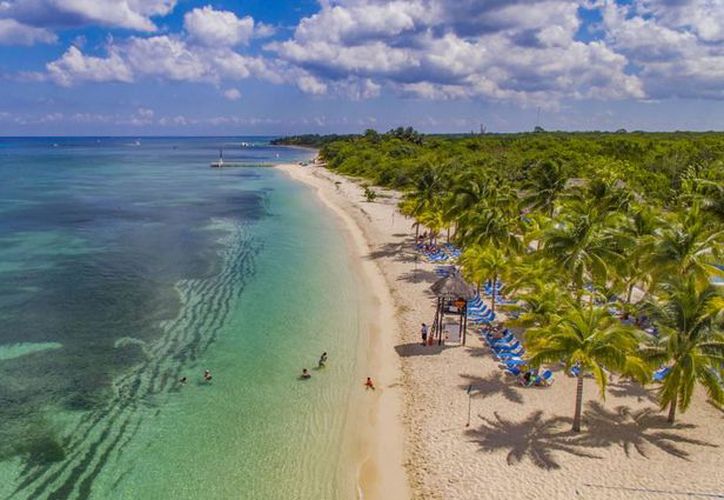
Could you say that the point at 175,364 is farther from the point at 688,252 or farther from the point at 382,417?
the point at 688,252

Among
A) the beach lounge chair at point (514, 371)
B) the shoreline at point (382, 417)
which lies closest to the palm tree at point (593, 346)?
the beach lounge chair at point (514, 371)

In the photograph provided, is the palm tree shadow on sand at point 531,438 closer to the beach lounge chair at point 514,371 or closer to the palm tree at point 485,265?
the beach lounge chair at point 514,371

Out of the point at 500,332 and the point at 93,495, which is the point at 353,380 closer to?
the point at 500,332

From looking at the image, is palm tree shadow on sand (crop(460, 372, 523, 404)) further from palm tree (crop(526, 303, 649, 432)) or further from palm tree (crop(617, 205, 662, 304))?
palm tree (crop(617, 205, 662, 304))

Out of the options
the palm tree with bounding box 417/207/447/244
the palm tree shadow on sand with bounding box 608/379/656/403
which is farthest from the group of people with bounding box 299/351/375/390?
the palm tree with bounding box 417/207/447/244

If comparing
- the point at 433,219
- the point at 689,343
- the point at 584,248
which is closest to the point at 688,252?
the point at 584,248

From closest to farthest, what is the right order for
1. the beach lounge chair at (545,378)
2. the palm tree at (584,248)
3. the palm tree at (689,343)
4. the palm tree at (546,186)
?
the palm tree at (689,343) → the beach lounge chair at (545,378) → the palm tree at (584,248) → the palm tree at (546,186)
